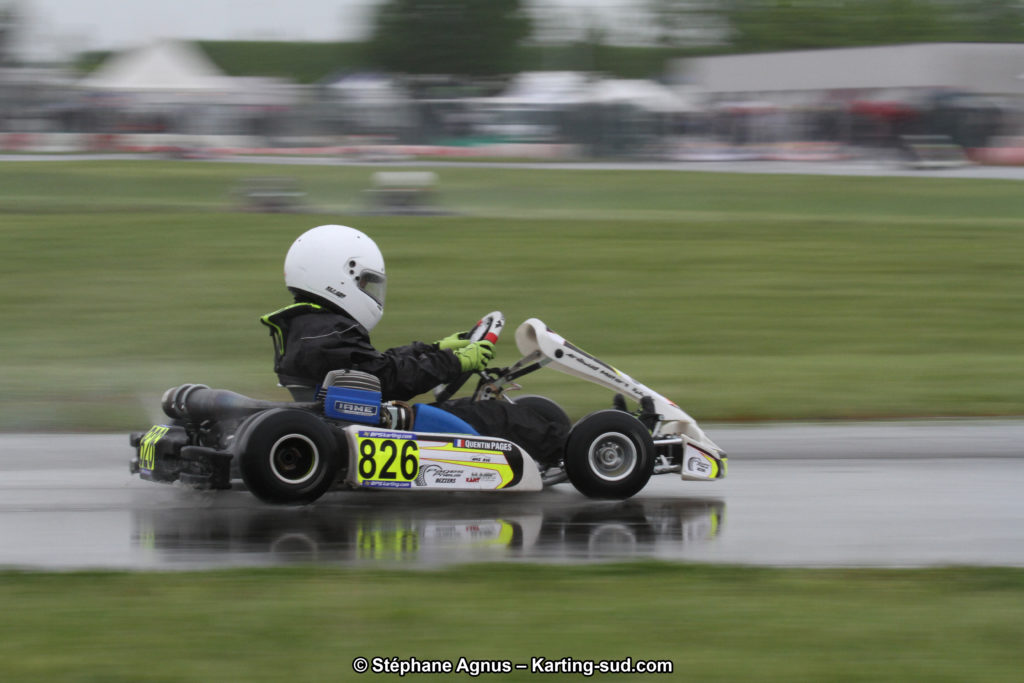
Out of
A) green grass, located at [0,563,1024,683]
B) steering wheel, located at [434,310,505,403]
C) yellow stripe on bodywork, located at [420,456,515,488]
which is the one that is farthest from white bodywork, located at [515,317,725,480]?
green grass, located at [0,563,1024,683]

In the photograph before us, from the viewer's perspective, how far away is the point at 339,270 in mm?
6121

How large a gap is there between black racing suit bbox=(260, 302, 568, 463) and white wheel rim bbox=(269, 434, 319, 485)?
1.35ft

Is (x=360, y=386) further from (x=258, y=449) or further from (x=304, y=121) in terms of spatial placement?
(x=304, y=121)

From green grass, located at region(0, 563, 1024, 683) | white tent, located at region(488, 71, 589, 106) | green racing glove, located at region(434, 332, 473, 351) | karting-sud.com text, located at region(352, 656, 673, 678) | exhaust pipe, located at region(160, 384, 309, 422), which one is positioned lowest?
karting-sud.com text, located at region(352, 656, 673, 678)

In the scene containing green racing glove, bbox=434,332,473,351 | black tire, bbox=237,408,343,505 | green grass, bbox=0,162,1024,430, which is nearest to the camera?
black tire, bbox=237,408,343,505

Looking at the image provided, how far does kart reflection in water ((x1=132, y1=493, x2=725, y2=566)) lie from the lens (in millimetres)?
5168

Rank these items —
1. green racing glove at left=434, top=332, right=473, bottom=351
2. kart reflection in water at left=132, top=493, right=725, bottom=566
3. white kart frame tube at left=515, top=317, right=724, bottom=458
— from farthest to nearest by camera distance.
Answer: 1. white kart frame tube at left=515, top=317, right=724, bottom=458
2. green racing glove at left=434, top=332, right=473, bottom=351
3. kart reflection in water at left=132, top=493, right=725, bottom=566

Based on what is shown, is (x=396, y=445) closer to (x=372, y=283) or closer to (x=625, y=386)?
(x=372, y=283)

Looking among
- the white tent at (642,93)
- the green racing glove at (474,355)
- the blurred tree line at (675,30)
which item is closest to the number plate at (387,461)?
the green racing glove at (474,355)

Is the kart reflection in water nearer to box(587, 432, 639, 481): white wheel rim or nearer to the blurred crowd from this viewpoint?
box(587, 432, 639, 481): white wheel rim

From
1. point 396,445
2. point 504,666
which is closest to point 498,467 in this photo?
point 396,445

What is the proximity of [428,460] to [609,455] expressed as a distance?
934 mm

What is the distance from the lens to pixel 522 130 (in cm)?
2745

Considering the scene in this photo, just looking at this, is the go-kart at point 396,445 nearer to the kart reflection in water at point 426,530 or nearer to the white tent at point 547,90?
the kart reflection in water at point 426,530
